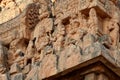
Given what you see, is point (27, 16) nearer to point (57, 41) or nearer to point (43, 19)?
point (43, 19)

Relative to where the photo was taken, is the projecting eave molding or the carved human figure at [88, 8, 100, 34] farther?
the carved human figure at [88, 8, 100, 34]

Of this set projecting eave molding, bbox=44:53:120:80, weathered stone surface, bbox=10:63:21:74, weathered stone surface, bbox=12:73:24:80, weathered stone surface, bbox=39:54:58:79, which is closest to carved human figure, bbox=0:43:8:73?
weathered stone surface, bbox=10:63:21:74

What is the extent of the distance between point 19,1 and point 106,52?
3.02m

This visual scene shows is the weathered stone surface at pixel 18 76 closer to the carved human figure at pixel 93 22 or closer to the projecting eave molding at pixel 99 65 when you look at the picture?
the projecting eave molding at pixel 99 65

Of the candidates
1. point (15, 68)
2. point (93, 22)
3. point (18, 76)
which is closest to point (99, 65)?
point (93, 22)

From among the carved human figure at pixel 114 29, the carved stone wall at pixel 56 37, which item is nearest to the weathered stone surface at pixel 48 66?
the carved stone wall at pixel 56 37

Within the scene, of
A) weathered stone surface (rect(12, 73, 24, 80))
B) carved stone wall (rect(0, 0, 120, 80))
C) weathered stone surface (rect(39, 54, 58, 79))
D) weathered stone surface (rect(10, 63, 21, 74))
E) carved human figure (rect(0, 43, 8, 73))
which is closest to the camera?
carved stone wall (rect(0, 0, 120, 80))

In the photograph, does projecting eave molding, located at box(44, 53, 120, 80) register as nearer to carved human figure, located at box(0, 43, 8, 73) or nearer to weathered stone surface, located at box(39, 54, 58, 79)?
weathered stone surface, located at box(39, 54, 58, 79)

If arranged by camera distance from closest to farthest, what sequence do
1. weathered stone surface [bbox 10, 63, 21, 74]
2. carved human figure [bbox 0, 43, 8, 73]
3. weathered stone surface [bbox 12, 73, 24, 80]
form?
weathered stone surface [bbox 12, 73, 24, 80]
weathered stone surface [bbox 10, 63, 21, 74]
carved human figure [bbox 0, 43, 8, 73]

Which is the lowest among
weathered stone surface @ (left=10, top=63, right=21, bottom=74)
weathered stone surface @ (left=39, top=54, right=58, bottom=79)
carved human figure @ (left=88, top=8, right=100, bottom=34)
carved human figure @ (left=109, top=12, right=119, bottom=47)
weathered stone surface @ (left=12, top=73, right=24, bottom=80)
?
weathered stone surface @ (left=12, top=73, right=24, bottom=80)

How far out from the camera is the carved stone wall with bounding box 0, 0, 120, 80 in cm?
757

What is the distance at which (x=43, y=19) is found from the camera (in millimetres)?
8609

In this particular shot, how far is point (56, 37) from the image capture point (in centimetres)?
814

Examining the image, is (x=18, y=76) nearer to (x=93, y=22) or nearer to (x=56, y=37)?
(x=56, y=37)
